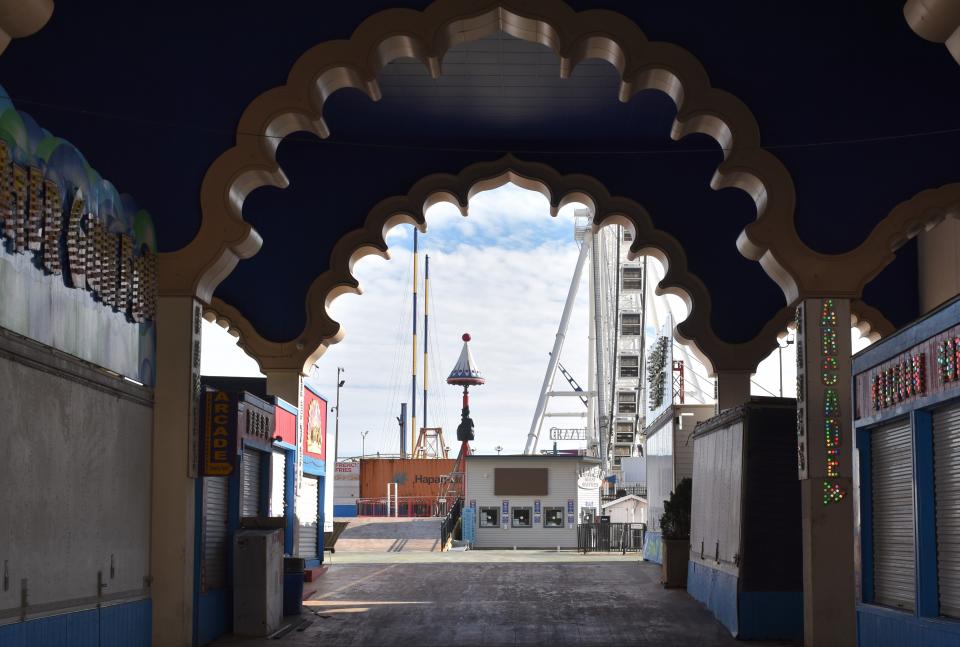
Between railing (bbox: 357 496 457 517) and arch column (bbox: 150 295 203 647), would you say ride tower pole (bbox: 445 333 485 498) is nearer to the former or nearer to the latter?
railing (bbox: 357 496 457 517)

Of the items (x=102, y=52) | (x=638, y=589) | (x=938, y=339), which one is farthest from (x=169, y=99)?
(x=638, y=589)

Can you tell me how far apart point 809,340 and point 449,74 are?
24.9 ft

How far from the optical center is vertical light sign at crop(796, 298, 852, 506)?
13.3m

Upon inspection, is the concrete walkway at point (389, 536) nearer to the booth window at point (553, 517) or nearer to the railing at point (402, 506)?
the booth window at point (553, 517)

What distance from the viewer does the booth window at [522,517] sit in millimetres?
44156

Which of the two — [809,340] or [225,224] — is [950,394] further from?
[225,224]

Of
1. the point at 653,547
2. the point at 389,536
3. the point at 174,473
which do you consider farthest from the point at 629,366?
the point at 174,473

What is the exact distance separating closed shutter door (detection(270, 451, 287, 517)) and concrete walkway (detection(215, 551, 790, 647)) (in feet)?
5.63

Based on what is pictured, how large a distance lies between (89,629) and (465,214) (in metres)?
11.6

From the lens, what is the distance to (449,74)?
60.4 ft

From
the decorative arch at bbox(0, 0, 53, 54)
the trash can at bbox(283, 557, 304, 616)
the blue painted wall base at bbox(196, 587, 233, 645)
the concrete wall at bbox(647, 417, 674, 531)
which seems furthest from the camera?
the concrete wall at bbox(647, 417, 674, 531)

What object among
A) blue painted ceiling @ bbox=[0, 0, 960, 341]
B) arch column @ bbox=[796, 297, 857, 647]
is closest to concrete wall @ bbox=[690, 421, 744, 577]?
arch column @ bbox=[796, 297, 857, 647]

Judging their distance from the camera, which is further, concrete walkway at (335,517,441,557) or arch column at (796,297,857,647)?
concrete walkway at (335,517,441,557)

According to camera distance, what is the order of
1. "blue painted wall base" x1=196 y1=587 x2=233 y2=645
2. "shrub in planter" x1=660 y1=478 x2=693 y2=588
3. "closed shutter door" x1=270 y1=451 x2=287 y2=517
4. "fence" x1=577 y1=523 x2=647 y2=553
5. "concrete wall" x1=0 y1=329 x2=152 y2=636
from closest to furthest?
"concrete wall" x1=0 y1=329 x2=152 y2=636
"blue painted wall base" x1=196 y1=587 x2=233 y2=645
"closed shutter door" x1=270 y1=451 x2=287 y2=517
"shrub in planter" x1=660 y1=478 x2=693 y2=588
"fence" x1=577 y1=523 x2=647 y2=553
